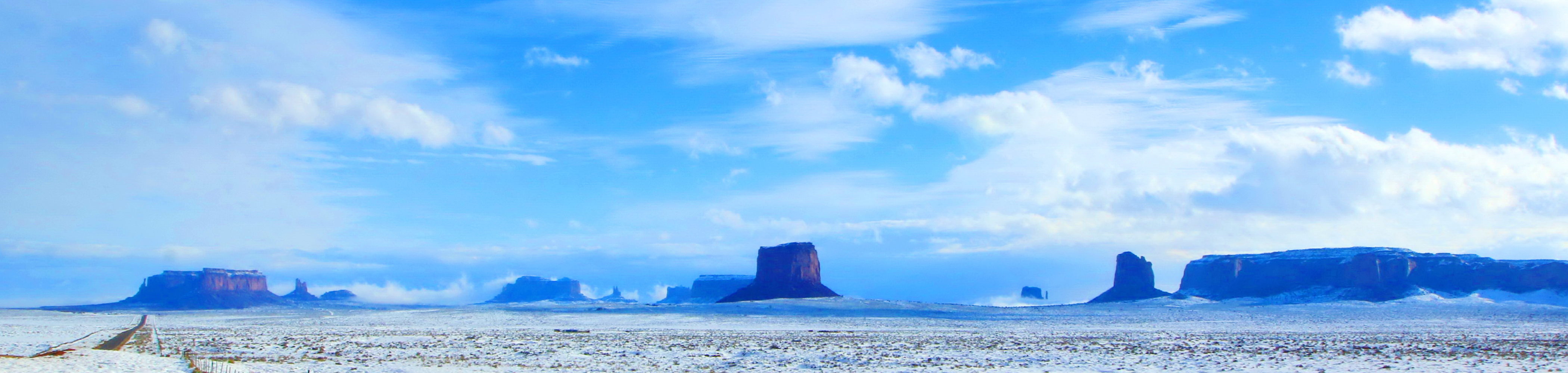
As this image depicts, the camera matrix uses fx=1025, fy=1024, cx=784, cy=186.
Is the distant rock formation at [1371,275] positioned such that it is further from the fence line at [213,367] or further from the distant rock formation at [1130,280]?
the fence line at [213,367]

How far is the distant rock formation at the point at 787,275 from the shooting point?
430ft

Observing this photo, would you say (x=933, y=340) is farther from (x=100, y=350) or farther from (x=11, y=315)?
(x=11, y=315)

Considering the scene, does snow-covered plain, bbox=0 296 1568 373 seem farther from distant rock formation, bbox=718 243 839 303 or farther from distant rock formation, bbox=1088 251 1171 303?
distant rock formation, bbox=1088 251 1171 303

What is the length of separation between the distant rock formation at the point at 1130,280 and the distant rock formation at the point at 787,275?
150 feet

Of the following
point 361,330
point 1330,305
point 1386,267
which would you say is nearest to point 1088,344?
point 361,330

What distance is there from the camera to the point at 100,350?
28.9 metres

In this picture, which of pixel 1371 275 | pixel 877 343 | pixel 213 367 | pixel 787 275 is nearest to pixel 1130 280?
pixel 1371 275

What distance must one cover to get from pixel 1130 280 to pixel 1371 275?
105 ft

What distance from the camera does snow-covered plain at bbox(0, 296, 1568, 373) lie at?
27.0 metres

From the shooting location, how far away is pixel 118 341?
40.1 meters

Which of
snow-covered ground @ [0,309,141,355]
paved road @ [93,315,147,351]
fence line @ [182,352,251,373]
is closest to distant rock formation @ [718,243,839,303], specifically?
snow-covered ground @ [0,309,141,355]

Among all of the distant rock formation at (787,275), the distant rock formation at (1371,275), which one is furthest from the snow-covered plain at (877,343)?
the distant rock formation at (1371,275)

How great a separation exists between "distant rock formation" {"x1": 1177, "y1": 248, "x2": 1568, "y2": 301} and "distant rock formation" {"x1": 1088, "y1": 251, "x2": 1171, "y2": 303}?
6.15 metres

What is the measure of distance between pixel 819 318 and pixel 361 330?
3433cm
